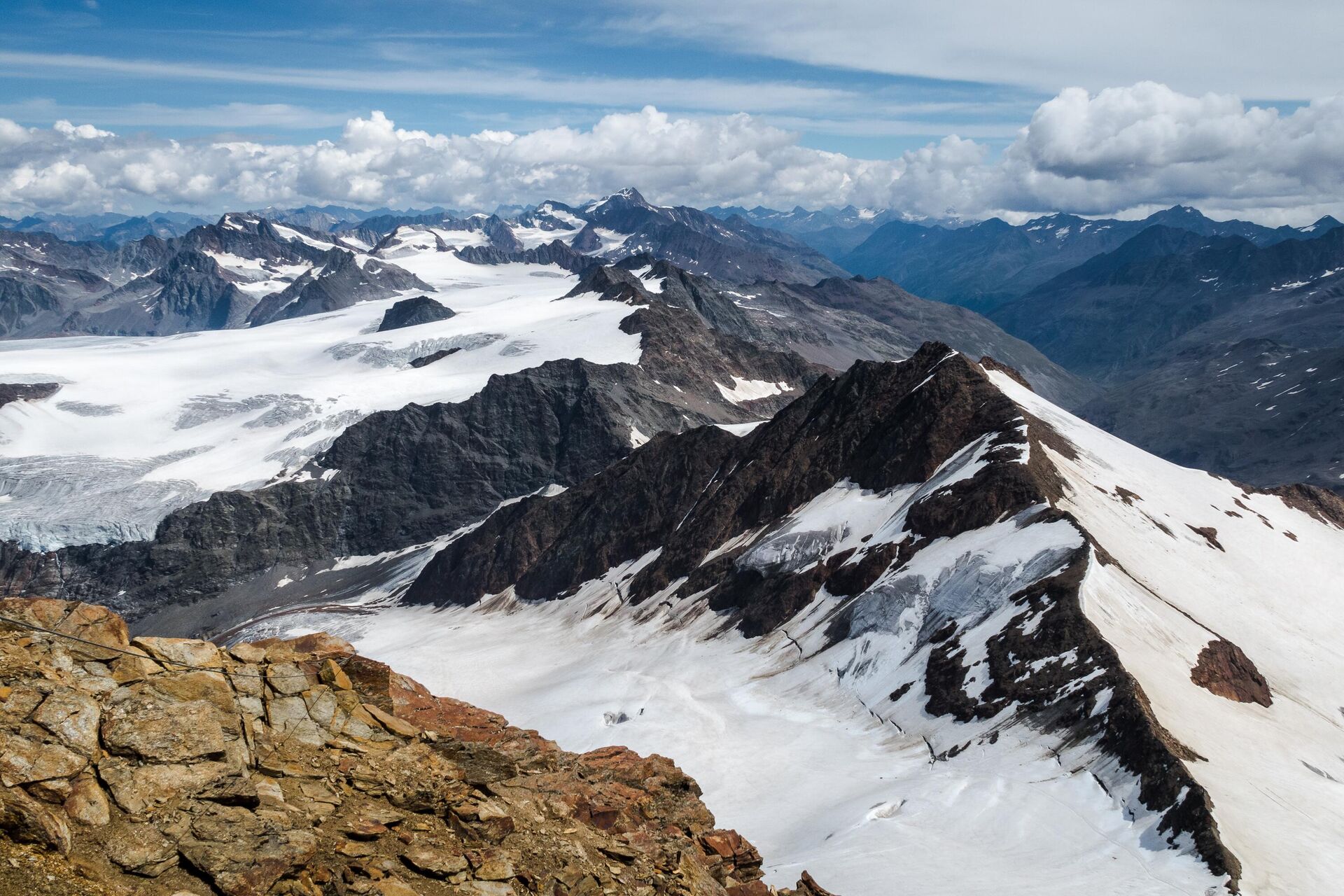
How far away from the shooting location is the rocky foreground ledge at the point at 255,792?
18.8m

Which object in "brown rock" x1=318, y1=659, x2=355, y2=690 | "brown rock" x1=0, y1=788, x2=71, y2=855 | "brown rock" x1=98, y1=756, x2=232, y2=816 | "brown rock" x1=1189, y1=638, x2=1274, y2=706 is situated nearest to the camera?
"brown rock" x1=0, y1=788, x2=71, y2=855

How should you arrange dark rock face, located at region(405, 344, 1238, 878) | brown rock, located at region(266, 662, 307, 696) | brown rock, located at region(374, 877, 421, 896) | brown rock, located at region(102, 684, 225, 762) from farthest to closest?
1. dark rock face, located at region(405, 344, 1238, 878)
2. brown rock, located at region(266, 662, 307, 696)
3. brown rock, located at region(102, 684, 225, 762)
4. brown rock, located at region(374, 877, 421, 896)

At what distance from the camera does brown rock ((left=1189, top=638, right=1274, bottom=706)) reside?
207ft

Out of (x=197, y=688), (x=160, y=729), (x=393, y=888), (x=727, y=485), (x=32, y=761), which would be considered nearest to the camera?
(x=32, y=761)

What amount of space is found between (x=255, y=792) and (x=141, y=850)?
9.18 ft

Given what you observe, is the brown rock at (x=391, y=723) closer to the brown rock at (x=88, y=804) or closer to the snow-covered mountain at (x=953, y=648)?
the brown rock at (x=88, y=804)

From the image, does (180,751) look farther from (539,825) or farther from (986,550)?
(986,550)

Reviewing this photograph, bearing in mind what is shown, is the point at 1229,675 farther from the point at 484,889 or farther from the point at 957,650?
the point at 484,889

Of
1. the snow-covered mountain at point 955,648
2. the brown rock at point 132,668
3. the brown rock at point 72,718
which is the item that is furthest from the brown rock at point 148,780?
the snow-covered mountain at point 955,648

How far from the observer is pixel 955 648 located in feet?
234

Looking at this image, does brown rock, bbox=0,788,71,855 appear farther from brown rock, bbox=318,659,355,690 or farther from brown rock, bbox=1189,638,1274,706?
brown rock, bbox=1189,638,1274,706

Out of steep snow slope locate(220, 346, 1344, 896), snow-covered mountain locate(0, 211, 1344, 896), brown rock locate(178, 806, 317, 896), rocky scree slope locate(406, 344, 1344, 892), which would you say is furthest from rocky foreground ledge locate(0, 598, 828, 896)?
rocky scree slope locate(406, 344, 1344, 892)

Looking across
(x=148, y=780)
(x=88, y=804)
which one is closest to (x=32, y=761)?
(x=88, y=804)

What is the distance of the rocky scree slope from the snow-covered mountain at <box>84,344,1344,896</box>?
291 millimetres
